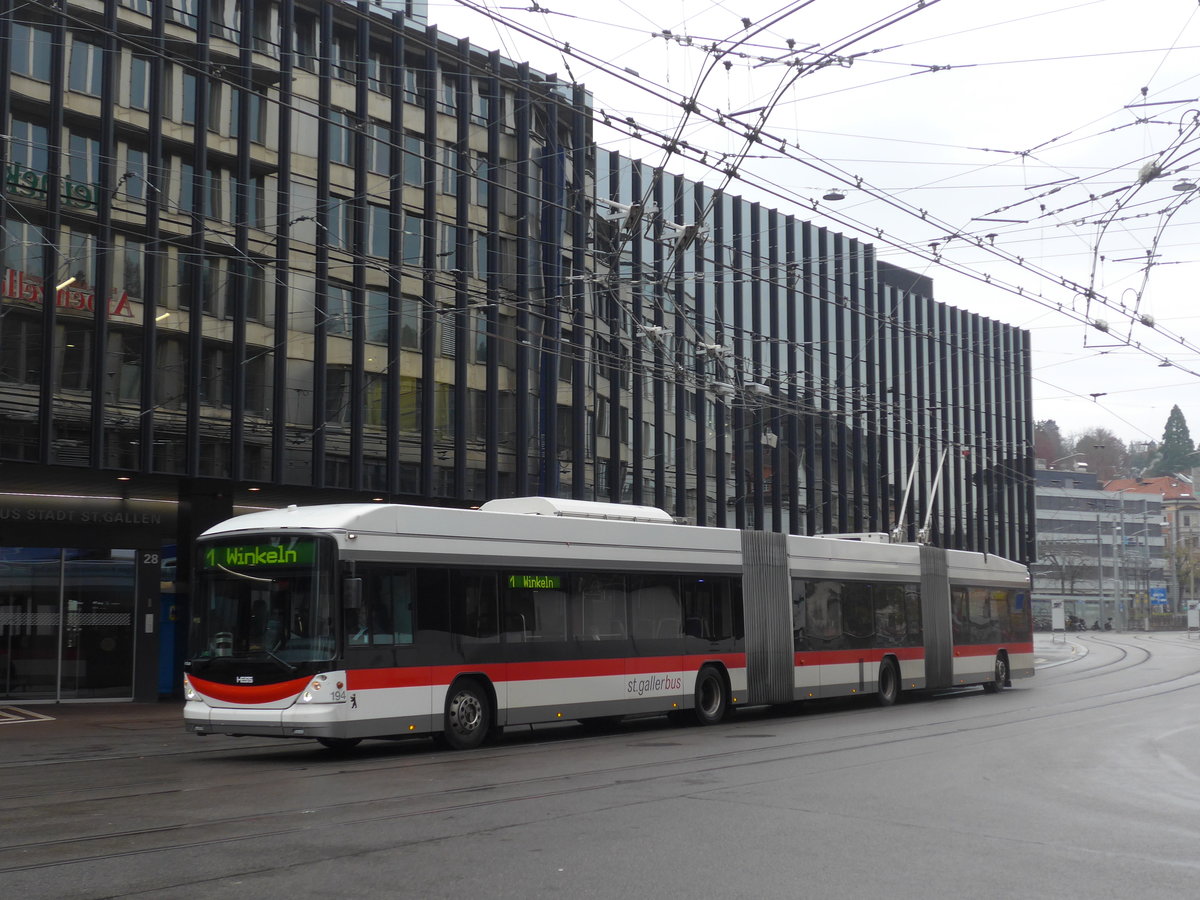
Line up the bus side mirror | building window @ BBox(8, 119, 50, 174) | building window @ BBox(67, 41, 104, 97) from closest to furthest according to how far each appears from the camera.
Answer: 1. the bus side mirror
2. building window @ BBox(8, 119, 50, 174)
3. building window @ BBox(67, 41, 104, 97)

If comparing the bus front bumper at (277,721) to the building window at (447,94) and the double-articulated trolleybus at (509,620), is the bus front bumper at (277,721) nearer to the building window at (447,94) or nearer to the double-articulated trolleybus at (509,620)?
the double-articulated trolleybus at (509,620)

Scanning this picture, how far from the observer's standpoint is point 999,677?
2972 centimetres

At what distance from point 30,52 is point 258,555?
42.4 feet

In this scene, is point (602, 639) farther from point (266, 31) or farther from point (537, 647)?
point (266, 31)

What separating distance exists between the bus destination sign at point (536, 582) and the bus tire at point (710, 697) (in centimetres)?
354

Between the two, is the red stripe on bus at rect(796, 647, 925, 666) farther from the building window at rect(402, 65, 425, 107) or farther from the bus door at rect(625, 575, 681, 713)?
the building window at rect(402, 65, 425, 107)

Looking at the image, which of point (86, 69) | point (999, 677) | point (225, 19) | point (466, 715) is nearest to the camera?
point (466, 715)

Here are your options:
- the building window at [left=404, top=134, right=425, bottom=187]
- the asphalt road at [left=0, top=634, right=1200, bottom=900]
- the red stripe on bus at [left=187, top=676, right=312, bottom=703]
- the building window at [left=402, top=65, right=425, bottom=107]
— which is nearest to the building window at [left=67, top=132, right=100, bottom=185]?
the building window at [left=404, top=134, right=425, bottom=187]

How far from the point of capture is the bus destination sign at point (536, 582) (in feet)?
56.1

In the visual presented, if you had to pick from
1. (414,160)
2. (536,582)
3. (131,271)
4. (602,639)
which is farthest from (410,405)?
(536,582)

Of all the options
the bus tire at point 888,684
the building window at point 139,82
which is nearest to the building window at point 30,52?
the building window at point 139,82

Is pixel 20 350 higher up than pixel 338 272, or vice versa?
pixel 338 272

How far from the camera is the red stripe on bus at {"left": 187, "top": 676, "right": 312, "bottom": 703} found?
14.6 metres

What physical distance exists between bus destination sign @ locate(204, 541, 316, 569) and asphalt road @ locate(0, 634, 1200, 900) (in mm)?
2298
